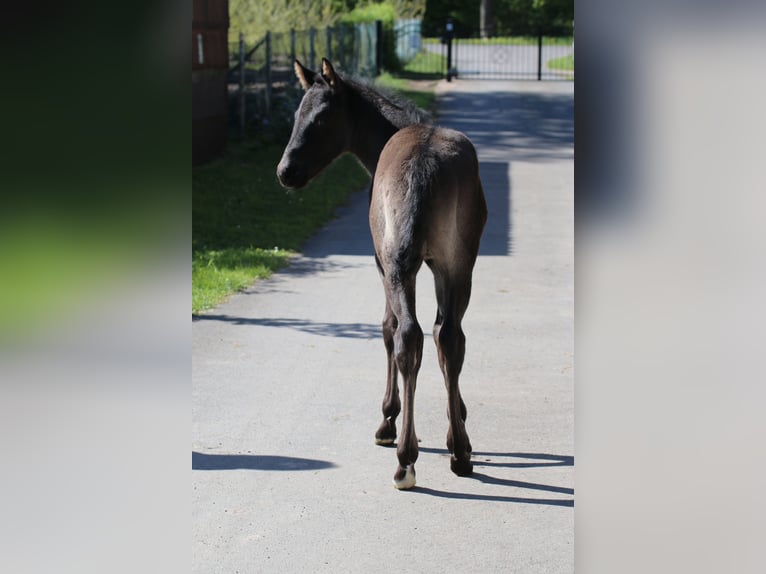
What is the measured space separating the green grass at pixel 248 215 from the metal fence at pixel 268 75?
3.37 ft

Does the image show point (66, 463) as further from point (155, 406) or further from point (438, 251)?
point (438, 251)

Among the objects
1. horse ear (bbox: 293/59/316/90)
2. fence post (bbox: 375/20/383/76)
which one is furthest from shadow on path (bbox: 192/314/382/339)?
fence post (bbox: 375/20/383/76)

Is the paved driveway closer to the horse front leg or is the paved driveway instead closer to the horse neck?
the horse front leg

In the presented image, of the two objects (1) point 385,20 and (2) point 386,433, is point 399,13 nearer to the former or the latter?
(1) point 385,20

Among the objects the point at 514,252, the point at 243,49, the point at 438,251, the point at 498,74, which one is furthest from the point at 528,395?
the point at 498,74

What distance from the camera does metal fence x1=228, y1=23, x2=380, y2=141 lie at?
19.9 metres

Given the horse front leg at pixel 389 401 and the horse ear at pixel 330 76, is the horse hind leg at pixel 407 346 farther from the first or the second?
the horse ear at pixel 330 76

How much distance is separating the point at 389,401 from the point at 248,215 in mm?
7955

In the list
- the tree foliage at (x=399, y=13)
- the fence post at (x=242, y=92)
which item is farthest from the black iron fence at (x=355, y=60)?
the tree foliage at (x=399, y=13)

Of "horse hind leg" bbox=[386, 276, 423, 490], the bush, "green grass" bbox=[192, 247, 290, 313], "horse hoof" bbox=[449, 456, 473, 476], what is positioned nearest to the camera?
"horse hind leg" bbox=[386, 276, 423, 490]

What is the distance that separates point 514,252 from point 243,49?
946cm

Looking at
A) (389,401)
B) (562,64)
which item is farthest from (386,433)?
(562,64)

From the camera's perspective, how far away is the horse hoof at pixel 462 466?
5543 mm

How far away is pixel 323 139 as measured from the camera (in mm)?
5934
